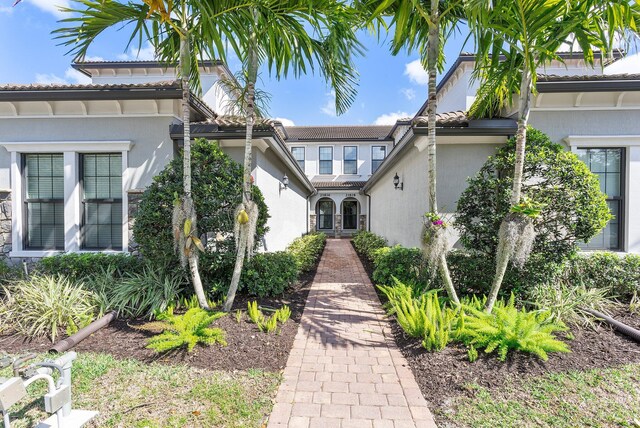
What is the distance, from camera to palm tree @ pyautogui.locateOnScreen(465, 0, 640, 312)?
3.44m

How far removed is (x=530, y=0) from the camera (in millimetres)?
3553

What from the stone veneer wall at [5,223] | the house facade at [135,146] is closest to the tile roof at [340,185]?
the house facade at [135,146]

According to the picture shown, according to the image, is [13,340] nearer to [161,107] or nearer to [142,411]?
[142,411]

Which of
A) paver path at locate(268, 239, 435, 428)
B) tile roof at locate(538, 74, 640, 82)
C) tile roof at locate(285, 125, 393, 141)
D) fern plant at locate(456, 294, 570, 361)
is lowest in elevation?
paver path at locate(268, 239, 435, 428)

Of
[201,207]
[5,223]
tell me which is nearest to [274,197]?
[201,207]

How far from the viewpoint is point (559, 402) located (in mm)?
2744

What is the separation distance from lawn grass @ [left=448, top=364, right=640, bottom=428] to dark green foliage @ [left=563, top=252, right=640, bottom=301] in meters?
2.40

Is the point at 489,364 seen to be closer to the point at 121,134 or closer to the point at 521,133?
the point at 521,133

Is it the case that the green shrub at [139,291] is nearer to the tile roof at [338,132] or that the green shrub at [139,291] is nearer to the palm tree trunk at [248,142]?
the palm tree trunk at [248,142]

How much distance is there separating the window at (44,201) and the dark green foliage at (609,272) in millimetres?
9703

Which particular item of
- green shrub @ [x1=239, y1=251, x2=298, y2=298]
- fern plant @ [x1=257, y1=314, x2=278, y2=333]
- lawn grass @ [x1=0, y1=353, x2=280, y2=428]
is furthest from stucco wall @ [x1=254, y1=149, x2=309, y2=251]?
lawn grass @ [x1=0, y1=353, x2=280, y2=428]

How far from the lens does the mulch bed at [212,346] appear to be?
11.2ft

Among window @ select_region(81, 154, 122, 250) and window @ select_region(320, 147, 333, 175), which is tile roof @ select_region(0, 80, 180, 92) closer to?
window @ select_region(81, 154, 122, 250)

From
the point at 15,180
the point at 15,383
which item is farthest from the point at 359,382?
the point at 15,180
